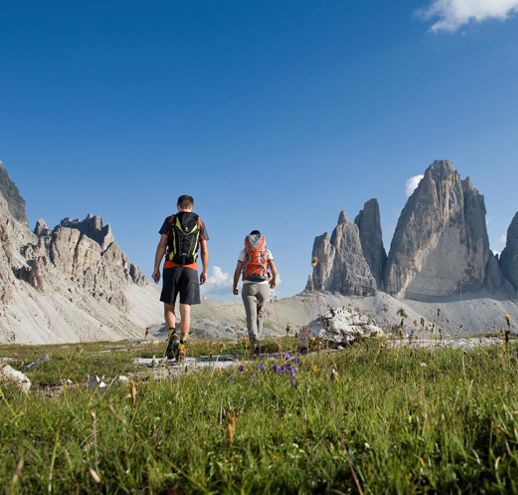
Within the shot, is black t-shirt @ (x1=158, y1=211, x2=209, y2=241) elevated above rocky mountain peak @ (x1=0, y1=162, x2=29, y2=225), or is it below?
below

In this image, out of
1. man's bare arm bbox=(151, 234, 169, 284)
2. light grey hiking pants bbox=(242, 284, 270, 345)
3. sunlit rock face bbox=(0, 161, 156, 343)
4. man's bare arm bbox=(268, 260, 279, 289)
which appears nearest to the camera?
man's bare arm bbox=(151, 234, 169, 284)

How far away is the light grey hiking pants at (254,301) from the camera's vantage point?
11945 mm

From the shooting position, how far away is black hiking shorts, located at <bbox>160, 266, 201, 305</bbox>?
32.9ft

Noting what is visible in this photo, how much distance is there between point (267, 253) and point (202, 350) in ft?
10.9

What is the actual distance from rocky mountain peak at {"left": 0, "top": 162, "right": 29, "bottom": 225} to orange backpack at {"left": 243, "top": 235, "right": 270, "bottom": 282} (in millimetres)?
195811

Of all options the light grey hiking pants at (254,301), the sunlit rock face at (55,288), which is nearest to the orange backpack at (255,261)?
the light grey hiking pants at (254,301)

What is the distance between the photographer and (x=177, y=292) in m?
10.3

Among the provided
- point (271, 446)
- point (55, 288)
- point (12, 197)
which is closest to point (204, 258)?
point (271, 446)

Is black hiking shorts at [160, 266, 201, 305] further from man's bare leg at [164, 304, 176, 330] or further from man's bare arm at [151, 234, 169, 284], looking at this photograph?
man's bare arm at [151, 234, 169, 284]

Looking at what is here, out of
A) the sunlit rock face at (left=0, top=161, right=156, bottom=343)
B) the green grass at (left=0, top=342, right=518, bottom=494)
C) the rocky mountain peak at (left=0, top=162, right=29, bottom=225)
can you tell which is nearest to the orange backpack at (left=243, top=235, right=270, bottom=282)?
the green grass at (left=0, top=342, right=518, bottom=494)

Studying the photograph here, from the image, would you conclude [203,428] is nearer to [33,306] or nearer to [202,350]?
[202,350]

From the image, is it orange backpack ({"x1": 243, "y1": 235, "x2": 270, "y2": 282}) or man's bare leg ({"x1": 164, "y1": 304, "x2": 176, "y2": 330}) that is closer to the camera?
man's bare leg ({"x1": 164, "y1": 304, "x2": 176, "y2": 330})

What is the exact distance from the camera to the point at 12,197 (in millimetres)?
188250

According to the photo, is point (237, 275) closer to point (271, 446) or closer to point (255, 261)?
point (255, 261)
